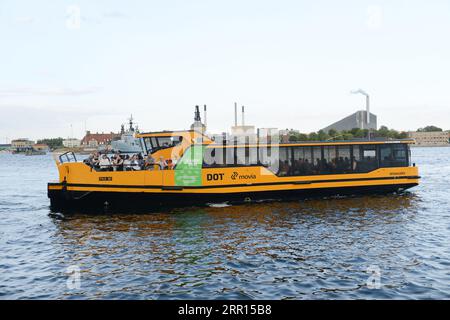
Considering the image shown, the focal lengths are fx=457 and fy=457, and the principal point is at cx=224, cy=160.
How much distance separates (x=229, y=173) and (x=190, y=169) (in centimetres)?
209

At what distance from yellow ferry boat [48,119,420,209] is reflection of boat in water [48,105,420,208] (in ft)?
0.16

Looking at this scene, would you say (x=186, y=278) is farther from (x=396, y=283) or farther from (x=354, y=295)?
(x=396, y=283)

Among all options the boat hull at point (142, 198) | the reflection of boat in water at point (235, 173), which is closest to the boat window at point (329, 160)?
the reflection of boat in water at point (235, 173)

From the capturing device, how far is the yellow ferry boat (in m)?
23.0

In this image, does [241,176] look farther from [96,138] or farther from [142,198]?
[96,138]

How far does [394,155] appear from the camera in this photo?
1064 inches

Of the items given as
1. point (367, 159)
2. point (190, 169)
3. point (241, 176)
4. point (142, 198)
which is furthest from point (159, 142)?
point (367, 159)

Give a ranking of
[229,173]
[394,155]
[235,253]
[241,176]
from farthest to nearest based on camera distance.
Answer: [394,155]
[241,176]
[229,173]
[235,253]

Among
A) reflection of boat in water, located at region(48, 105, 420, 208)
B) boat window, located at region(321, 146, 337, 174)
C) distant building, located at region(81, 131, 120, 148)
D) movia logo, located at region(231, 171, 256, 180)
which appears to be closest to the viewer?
reflection of boat in water, located at region(48, 105, 420, 208)

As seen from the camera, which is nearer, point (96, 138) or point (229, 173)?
point (229, 173)

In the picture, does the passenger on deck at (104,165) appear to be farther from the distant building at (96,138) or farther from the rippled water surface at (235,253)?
the distant building at (96,138)

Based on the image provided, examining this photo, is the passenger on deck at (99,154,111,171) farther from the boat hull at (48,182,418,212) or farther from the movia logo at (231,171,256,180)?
the movia logo at (231,171,256,180)

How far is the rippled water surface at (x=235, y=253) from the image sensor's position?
11.6 meters

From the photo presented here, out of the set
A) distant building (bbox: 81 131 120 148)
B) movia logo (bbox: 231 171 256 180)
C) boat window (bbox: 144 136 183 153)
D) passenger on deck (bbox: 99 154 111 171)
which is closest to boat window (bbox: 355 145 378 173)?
movia logo (bbox: 231 171 256 180)
